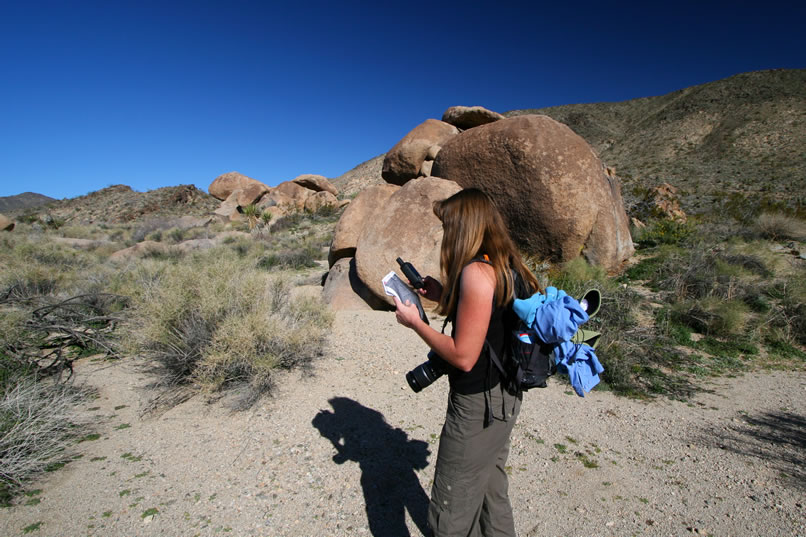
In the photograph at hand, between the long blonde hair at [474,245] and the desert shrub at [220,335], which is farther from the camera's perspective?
the desert shrub at [220,335]

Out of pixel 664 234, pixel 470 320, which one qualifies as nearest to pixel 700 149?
pixel 664 234

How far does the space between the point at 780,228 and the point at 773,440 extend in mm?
9046

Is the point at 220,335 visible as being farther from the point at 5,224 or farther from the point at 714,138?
the point at 714,138

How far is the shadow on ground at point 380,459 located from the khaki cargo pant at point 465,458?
80cm

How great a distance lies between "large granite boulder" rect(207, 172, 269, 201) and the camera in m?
26.6

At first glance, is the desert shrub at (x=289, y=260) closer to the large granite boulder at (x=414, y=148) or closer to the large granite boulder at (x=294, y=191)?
the large granite boulder at (x=414, y=148)

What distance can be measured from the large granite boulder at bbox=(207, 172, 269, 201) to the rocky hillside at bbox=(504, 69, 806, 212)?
23.7 m

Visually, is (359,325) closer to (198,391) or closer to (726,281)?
(198,391)

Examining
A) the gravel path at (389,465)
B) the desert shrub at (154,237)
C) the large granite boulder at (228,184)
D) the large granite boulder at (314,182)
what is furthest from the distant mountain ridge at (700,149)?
the gravel path at (389,465)

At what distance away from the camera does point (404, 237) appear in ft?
20.0

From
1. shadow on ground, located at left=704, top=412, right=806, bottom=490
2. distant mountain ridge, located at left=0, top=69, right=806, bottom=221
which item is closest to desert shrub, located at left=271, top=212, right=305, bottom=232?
distant mountain ridge, located at left=0, top=69, right=806, bottom=221

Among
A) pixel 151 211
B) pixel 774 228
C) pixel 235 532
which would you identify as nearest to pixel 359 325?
pixel 235 532

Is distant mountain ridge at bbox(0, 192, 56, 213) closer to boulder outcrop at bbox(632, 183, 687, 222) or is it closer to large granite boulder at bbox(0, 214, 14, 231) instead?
large granite boulder at bbox(0, 214, 14, 231)

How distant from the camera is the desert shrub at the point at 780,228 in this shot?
873 centimetres
